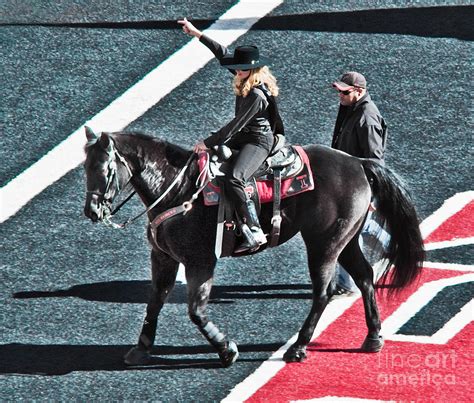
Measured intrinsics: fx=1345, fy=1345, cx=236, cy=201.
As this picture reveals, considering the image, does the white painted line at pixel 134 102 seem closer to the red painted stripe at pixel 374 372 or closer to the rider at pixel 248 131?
the rider at pixel 248 131

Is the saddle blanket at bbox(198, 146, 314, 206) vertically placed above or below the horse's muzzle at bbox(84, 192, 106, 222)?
below

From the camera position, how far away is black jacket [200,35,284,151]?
14.5 metres

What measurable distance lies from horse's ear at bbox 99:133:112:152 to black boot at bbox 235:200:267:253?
5.24ft

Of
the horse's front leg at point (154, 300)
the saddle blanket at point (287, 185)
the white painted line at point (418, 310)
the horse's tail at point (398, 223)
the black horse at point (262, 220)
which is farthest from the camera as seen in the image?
the white painted line at point (418, 310)

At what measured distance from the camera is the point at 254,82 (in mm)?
14531

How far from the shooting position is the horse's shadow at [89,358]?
1488cm

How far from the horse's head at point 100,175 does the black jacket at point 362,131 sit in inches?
→ 130

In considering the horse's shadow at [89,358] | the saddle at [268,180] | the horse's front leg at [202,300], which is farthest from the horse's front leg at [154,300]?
the saddle at [268,180]

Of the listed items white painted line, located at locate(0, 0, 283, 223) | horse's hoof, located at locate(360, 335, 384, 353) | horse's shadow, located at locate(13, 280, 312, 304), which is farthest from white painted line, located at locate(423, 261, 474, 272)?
white painted line, located at locate(0, 0, 283, 223)

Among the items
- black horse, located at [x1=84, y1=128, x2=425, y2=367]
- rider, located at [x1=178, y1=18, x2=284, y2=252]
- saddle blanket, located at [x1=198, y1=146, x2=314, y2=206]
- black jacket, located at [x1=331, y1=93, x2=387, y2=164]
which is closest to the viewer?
black horse, located at [x1=84, y1=128, x2=425, y2=367]

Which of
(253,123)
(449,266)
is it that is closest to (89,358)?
(253,123)

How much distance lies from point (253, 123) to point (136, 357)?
2.91 meters

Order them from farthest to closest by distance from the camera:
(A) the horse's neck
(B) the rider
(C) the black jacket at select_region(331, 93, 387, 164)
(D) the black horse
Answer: (C) the black jacket at select_region(331, 93, 387, 164) → (B) the rider → (A) the horse's neck → (D) the black horse

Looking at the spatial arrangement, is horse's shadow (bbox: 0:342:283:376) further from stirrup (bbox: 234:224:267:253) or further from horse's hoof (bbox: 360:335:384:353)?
stirrup (bbox: 234:224:267:253)
